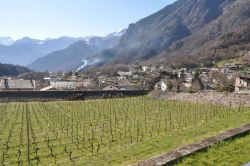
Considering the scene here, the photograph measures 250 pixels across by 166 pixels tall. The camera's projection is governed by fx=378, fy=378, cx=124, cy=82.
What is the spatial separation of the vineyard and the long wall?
16257 millimetres

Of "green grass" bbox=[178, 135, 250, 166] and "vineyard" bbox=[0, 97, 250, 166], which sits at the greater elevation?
"green grass" bbox=[178, 135, 250, 166]

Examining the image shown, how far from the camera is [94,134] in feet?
87.7

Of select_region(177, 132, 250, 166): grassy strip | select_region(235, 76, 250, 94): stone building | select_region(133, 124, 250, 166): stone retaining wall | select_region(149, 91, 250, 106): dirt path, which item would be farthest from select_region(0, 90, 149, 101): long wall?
select_region(177, 132, 250, 166): grassy strip

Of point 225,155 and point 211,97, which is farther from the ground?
point 225,155

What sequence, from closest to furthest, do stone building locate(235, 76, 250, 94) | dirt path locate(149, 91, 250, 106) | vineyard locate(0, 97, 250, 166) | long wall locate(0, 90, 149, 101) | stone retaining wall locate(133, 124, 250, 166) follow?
stone retaining wall locate(133, 124, 250, 166), vineyard locate(0, 97, 250, 166), dirt path locate(149, 91, 250, 106), long wall locate(0, 90, 149, 101), stone building locate(235, 76, 250, 94)

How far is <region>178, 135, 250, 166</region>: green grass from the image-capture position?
11.9 m

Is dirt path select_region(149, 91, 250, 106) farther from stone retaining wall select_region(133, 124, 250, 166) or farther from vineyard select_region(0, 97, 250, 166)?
stone retaining wall select_region(133, 124, 250, 166)

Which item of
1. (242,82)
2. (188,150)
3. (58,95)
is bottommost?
(58,95)

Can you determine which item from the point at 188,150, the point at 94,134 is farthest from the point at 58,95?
the point at 188,150

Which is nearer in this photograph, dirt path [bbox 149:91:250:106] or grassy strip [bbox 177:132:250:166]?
grassy strip [bbox 177:132:250:166]

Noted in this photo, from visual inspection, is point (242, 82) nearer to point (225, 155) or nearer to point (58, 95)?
point (58, 95)

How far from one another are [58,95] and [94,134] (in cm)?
3852

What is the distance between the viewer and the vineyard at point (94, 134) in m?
17.8

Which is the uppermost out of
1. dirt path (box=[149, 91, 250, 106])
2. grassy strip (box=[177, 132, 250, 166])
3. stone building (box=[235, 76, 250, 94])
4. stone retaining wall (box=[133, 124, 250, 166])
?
stone building (box=[235, 76, 250, 94])
